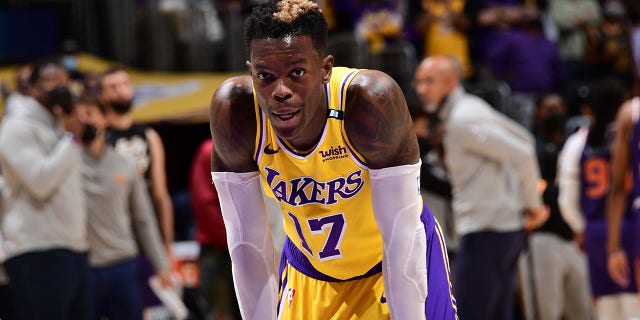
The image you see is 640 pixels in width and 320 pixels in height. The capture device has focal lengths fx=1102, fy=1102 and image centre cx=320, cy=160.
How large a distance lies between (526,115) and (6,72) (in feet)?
18.2

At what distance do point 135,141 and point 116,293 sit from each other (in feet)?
4.02

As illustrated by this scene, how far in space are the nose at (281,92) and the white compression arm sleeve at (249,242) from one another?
0.42 m

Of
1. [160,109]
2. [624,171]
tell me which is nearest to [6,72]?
[160,109]

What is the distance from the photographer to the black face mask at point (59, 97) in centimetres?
666

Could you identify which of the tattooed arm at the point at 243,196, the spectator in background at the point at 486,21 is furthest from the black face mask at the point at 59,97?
the spectator in background at the point at 486,21

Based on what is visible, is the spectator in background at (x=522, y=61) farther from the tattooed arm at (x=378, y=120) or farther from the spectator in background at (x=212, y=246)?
the tattooed arm at (x=378, y=120)

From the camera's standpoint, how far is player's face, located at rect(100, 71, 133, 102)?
793 cm

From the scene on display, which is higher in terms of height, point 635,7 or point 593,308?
point 635,7

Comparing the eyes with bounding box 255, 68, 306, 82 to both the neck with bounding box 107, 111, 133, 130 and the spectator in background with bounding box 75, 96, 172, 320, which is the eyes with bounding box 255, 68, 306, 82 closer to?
the spectator in background with bounding box 75, 96, 172, 320

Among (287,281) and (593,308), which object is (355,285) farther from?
(593,308)

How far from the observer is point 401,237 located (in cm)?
365

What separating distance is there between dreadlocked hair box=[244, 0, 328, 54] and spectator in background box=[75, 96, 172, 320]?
388cm

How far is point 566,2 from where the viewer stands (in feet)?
45.5

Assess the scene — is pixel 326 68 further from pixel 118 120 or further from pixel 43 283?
pixel 118 120
